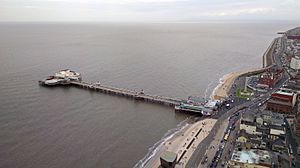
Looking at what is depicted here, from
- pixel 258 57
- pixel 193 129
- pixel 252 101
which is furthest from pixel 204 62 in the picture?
pixel 193 129

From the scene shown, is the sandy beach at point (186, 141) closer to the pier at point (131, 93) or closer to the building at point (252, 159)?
the pier at point (131, 93)

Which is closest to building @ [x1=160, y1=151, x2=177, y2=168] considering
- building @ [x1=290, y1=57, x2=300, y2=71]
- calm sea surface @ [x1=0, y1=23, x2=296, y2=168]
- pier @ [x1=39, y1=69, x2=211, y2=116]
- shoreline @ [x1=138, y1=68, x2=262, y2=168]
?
shoreline @ [x1=138, y1=68, x2=262, y2=168]

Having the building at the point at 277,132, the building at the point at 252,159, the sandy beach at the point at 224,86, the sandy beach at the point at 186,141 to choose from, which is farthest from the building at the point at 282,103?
the building at the point at 252,159

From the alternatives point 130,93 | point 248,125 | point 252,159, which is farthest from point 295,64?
point 252,159

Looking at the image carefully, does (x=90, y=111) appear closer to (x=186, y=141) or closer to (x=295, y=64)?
(x=186, y=141)

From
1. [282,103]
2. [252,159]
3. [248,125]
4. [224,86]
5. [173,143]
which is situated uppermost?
[282,103]

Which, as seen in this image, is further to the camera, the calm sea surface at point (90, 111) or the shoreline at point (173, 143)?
the calm sea surface at point (90, 111)

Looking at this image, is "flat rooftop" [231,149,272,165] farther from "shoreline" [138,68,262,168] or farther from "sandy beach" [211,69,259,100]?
"sandy beach" [211,69,259,100]
